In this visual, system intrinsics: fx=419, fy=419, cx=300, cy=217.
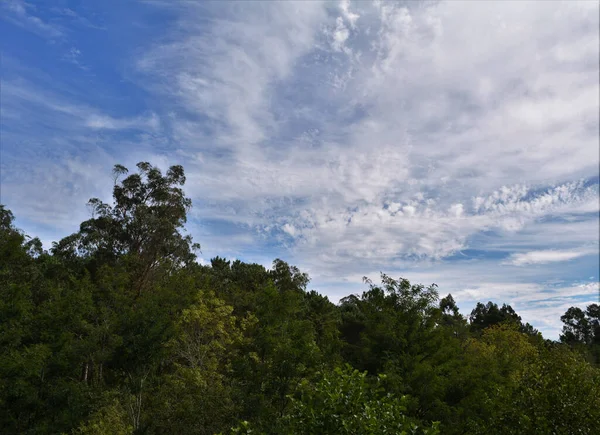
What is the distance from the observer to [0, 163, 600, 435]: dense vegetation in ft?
31.4

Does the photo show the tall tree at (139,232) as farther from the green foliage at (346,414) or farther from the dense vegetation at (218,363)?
the green foliage at (346,414)

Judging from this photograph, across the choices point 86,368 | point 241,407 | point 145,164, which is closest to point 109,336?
point 86,368

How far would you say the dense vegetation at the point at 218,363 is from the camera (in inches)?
377

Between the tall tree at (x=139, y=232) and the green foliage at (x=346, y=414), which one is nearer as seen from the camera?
the green foliage at (x=346, y=414)

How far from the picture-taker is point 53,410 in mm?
18359

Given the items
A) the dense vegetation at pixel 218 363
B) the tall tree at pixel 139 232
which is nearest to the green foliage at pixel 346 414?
the dense vegetation at pixel 218 363

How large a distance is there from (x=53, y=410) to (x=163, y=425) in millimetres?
5463

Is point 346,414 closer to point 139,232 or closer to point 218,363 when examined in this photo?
point 218,363

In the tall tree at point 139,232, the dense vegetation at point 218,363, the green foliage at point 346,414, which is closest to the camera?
the green foliage at point 346,414

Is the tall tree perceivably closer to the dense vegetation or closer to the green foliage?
the dense vegetation

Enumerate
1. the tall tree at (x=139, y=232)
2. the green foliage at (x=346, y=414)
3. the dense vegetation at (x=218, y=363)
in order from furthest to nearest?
1. the tall tree at (x=139, y=232)
2. the dense vegetation at (x=218, y=363)
3. the green foliage at (x=346, y=414)

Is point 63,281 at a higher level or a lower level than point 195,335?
higher

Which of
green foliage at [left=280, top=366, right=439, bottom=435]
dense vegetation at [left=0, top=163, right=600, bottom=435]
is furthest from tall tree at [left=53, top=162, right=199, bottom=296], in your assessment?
green foliage at [left=280, top=366, right=439, bottom=435]

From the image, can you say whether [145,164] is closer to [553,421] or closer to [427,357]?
[427,357]
